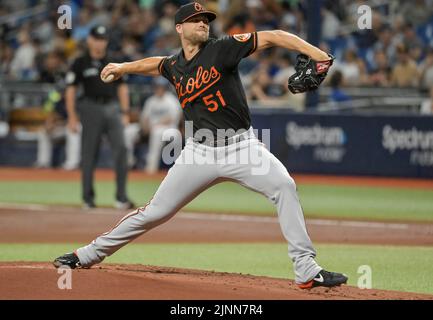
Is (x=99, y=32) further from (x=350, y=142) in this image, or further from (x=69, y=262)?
(x=350, y=142)

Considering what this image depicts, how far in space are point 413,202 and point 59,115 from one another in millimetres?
10267

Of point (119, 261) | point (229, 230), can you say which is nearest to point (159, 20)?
point (229, 230)

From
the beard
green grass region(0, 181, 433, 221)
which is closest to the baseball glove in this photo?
the beard

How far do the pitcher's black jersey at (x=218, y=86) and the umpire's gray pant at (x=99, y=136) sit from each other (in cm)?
650

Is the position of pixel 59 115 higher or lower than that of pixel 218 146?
higher

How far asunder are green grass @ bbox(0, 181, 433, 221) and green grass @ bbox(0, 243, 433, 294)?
3176 millimetres

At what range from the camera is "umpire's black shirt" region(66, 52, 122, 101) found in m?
13.5

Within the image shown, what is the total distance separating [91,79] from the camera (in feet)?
44.4

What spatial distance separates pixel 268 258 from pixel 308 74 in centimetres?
313

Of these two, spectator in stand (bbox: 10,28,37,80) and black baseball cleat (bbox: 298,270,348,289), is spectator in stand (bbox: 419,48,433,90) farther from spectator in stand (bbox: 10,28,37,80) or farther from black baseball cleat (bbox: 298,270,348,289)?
black baseball cleat (bbox: 298,270,348,289)

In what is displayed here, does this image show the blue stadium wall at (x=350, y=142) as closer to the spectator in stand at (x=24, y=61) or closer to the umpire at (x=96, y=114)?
the umpire at (x=96, y=114)

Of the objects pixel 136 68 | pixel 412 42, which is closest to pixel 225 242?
A: pixel 136 68
